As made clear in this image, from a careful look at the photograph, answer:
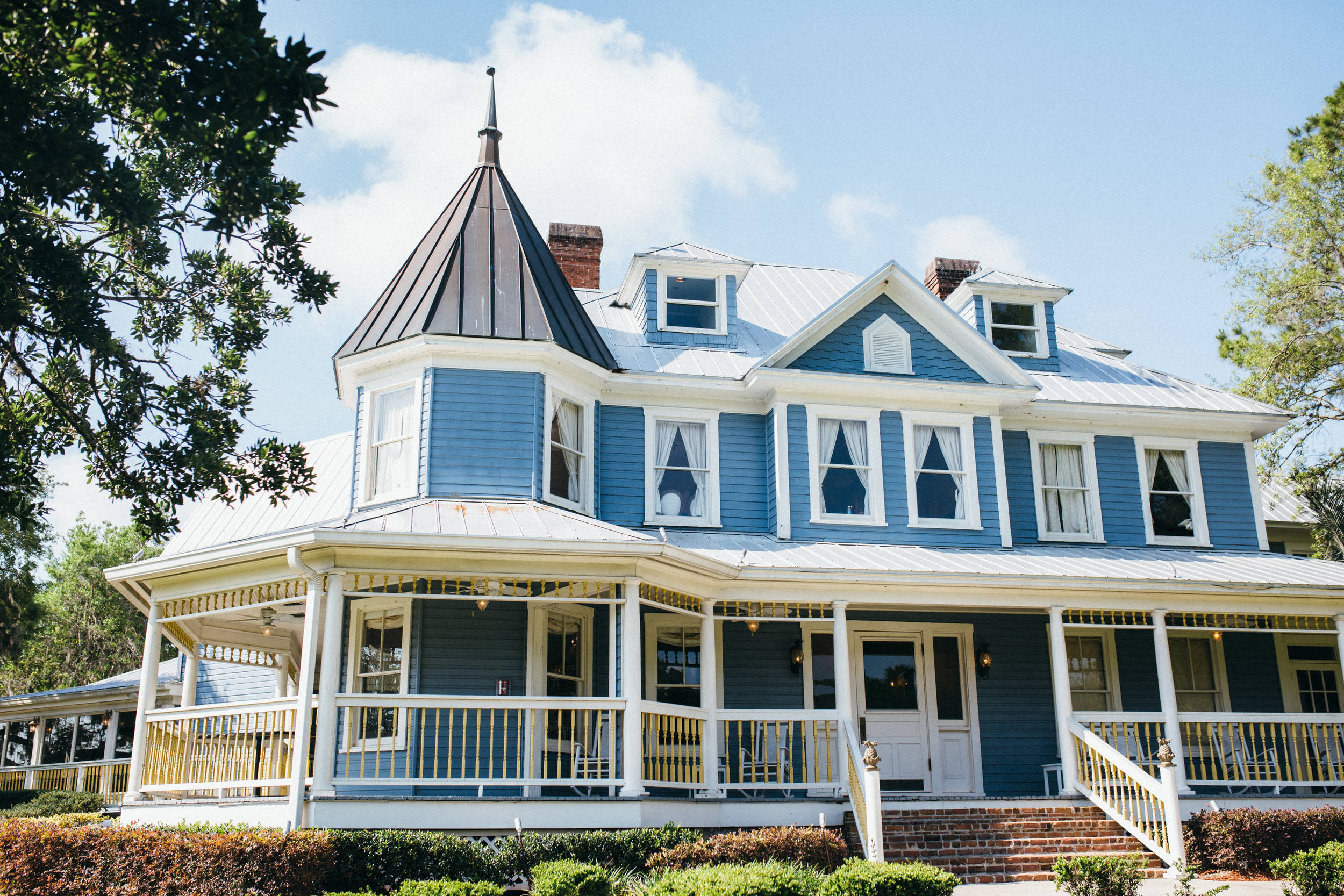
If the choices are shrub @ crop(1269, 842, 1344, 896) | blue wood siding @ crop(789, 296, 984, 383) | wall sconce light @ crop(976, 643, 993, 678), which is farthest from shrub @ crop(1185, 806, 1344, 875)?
blue wood siding @ crop(789, 296, 984, 383)

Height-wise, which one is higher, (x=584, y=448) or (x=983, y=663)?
(x=584, y=448)

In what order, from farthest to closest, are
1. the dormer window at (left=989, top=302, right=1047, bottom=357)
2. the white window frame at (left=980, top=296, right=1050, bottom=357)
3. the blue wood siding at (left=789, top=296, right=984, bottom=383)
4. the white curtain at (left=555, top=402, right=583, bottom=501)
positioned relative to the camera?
the dormer window at (left=989, top=302, right=1047, bottom=357)
the white window frame at (left=980, top=296, right=1050, bottom=357)
the blue wood siding at (left=789, top=296, right=984, bottom=383)
the white curtain at (left=555, top=402, right=583, bottom=501)

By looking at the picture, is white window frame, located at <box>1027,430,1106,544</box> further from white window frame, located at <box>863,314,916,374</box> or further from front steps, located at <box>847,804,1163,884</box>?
front steps, located at <box>847,804,1163,884</box>

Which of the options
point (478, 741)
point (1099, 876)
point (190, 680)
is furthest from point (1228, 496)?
point (190, 680)

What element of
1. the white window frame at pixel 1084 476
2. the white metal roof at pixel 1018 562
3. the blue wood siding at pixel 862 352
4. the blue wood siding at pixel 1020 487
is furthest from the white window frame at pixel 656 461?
the white window frame at pixel 1084 476

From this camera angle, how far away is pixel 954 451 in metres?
17.3

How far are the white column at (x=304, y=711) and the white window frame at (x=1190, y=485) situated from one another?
12916mm

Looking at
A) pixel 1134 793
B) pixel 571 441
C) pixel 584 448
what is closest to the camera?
pixel 1134 793

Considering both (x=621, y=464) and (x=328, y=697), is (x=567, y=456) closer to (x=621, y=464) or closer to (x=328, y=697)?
(x=621, y=464)

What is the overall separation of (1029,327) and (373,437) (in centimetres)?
1107

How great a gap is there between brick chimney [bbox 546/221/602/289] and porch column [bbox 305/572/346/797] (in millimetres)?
9258

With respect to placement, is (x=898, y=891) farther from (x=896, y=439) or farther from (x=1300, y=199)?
A: (x=1300, y=199)

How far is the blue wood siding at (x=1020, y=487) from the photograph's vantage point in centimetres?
1762

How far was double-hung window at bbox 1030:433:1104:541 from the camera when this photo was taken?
704 inches
